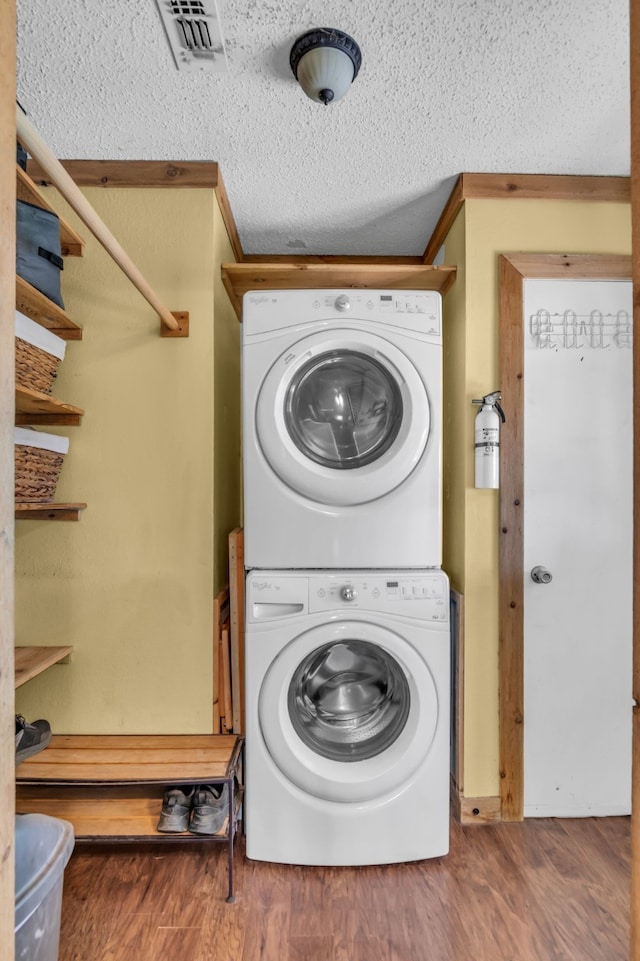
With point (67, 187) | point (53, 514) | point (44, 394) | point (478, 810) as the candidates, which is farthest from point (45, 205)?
point (478, 810)

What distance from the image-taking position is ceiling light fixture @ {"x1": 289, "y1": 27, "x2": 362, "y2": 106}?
1.36 m

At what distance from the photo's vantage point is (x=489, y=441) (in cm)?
192

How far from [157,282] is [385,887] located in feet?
7.18

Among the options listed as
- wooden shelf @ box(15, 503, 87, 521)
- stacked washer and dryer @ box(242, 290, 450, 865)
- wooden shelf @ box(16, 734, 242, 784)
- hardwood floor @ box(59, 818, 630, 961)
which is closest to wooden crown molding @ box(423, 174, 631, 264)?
stacked washer and dryer @ box(242, 290, 450, 865)

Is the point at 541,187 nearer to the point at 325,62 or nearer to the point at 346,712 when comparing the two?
the point at 325,62

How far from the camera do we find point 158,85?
5.06 ft

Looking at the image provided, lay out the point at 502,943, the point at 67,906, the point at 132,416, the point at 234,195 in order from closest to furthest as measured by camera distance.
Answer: the point at 502,943 → the point at 67,906 → the point at 132,416 → the point at 234,195

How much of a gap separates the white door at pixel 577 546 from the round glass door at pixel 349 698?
60 cm

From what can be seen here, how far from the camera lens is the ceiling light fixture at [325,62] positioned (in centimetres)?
136

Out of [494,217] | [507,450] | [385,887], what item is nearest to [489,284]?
[494,217]

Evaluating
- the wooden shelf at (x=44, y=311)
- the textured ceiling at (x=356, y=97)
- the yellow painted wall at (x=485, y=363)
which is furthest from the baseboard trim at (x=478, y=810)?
the textured ceiling at (x=356, y=97)

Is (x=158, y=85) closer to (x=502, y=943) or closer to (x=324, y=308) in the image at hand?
(x=324, y=308)

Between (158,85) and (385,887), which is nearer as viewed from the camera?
(158,85)

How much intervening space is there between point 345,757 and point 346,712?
136 millimetres
